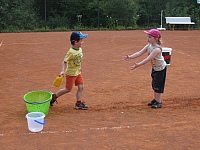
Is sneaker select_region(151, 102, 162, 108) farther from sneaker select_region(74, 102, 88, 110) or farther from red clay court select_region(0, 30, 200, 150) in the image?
sneaker select_region(74, 102, 88, 110)

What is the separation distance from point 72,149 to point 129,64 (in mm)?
6491

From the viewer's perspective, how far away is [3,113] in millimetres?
5508

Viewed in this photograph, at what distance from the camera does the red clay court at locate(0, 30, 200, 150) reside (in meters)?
4.35

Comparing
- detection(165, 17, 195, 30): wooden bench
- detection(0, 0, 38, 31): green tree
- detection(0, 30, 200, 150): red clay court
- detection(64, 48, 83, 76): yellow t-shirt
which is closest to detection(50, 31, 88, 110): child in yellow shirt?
detection(64, 48, 83, 76): yellow t-shirt

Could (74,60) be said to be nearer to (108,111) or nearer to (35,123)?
(108,111)

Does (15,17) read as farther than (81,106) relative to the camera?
Yes

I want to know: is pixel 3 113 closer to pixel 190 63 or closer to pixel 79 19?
pixel 190 63

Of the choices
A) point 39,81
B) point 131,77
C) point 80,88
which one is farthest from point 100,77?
point 80,88

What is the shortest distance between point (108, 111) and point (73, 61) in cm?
106

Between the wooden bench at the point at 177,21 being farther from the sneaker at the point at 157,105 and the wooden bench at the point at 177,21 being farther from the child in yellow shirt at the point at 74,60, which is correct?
the child in yellow shirt at the point at 74,60

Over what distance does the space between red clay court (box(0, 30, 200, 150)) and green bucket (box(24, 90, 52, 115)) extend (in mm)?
195

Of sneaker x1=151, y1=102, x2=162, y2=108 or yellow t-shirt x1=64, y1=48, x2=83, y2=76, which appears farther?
sneaker x1=151, y1=102, x2=162, y2=108

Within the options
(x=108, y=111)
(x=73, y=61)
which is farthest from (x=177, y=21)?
(x=73, y=61)

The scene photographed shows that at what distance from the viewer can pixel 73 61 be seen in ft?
18.0
